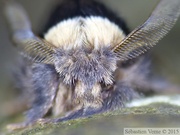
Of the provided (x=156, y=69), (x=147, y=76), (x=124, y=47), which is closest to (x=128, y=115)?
(x=124, y=47)

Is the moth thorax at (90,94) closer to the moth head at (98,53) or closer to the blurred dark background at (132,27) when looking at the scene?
the moth head at (98,53)

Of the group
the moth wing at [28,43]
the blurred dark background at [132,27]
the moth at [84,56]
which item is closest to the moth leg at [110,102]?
the moth at [84,56]

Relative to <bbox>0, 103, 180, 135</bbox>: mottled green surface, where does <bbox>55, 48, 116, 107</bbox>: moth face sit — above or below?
above

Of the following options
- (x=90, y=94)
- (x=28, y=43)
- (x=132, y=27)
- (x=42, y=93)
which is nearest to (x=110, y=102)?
(x=90, y=94)

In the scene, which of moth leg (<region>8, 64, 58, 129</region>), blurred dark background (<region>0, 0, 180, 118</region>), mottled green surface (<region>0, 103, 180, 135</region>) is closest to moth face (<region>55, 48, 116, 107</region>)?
moth leg (<region>8, 64, 58, 129</region>)

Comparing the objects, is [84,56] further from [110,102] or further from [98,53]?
[110,102]

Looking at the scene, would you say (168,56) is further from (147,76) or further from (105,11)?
(105,11)

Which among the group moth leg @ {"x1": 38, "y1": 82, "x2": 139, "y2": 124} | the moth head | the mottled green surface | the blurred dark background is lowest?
the mottled green surface

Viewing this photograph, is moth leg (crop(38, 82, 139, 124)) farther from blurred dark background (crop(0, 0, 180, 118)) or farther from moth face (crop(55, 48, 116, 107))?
blurred dark background (crop(0, 0, 180, 118))

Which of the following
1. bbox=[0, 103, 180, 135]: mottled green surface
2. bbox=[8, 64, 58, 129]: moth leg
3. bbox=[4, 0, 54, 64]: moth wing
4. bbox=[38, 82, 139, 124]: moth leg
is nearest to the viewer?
bbox=[0, 103, 180, 135]: mottled green surface
